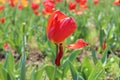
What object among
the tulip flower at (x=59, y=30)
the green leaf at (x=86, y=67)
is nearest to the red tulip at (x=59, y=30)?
the tulip flower at (x=59, y=30)

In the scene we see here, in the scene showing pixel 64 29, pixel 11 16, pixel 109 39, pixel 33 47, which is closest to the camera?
pixel 64 29

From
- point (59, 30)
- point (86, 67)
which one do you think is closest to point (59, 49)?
point (59, 30)

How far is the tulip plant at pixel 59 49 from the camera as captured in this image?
6.32 feet

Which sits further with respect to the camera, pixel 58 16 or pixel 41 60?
pixel 41 60

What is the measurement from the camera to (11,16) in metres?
6.48

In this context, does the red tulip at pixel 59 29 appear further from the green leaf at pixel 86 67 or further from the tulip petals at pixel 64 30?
the green leaf at pixel 86 67

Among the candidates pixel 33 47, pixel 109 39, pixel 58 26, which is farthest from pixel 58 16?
pixel 33 47

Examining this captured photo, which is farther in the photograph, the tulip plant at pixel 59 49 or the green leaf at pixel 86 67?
the green leaf at pixel 86 67

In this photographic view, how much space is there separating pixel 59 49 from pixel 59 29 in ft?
0.37

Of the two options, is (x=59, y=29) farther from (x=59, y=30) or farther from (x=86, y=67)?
(x=86, y=67)

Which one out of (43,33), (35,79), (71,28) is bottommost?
(43,33)

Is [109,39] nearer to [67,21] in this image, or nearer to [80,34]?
[80,34]

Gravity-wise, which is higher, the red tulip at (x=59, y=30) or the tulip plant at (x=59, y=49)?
the red tulip at (x=59, y=30)

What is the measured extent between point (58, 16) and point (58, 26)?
0.07 metres
